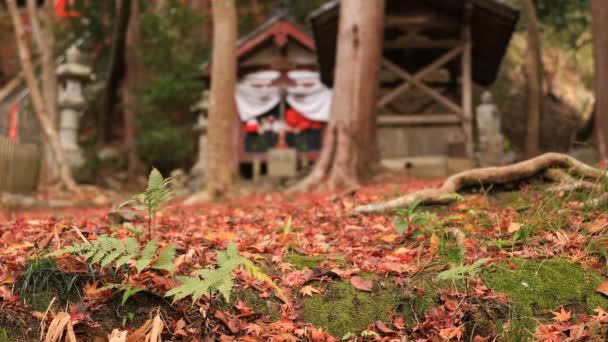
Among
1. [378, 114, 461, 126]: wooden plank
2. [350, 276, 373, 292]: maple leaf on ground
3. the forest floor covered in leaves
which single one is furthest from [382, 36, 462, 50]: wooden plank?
[350, 276, 373, 292]: maple leaf on ground

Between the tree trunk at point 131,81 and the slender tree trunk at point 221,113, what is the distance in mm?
10561

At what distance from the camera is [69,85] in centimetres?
1748

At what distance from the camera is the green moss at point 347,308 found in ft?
9.95

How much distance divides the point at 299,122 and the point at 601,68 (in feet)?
38.5

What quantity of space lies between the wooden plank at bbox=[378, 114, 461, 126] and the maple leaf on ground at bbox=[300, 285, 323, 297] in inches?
453

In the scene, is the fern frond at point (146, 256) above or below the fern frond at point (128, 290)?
above

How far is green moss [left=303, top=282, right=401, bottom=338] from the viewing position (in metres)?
3.03

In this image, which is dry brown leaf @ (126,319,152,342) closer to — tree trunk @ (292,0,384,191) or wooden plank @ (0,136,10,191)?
tree trunk @ (292,0,384,191)

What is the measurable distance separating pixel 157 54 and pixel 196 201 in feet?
36.8

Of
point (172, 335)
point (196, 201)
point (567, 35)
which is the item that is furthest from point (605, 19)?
point (567, 35)

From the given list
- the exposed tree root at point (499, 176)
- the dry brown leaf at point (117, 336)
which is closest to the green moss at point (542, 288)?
the exposed tree root at point (499, 176)

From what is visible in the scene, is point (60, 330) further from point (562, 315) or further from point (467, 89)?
point (467, 89)

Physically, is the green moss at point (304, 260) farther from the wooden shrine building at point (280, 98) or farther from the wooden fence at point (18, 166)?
the wooden shrine building at point (280, 98)

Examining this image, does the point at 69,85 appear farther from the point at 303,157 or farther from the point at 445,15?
the point at 445,15
